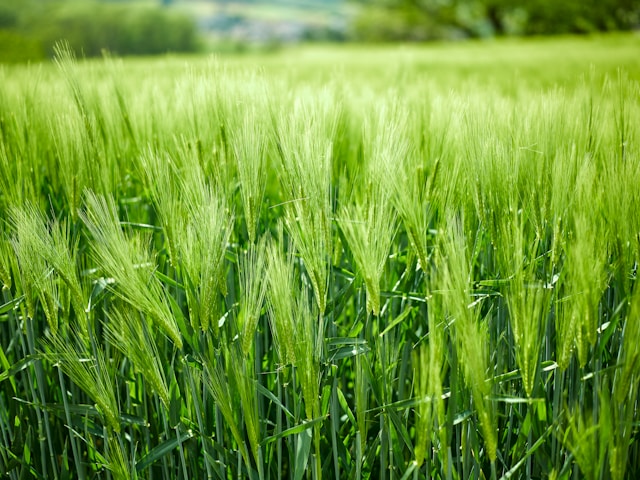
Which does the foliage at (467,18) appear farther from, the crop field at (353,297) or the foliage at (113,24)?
the crop field at (353,297)

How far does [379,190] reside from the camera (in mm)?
833

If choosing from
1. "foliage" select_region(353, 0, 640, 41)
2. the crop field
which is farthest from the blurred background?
the crop field

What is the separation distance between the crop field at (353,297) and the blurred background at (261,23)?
25.9ft

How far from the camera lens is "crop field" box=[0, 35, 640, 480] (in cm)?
73

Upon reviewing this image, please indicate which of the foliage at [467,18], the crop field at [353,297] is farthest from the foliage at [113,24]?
the crop field at [353,297]

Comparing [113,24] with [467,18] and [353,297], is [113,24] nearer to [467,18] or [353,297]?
[467,18]

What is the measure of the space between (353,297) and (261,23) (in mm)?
45814

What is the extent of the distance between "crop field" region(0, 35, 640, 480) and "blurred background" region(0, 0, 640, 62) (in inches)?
311

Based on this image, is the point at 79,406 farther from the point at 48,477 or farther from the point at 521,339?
the point at 521,339

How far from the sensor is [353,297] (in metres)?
1.09

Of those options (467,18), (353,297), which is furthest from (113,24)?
(353,297)

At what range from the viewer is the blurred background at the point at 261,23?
1469 centimetres

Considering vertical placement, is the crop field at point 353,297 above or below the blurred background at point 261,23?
below

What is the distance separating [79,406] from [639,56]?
3.45 metres
